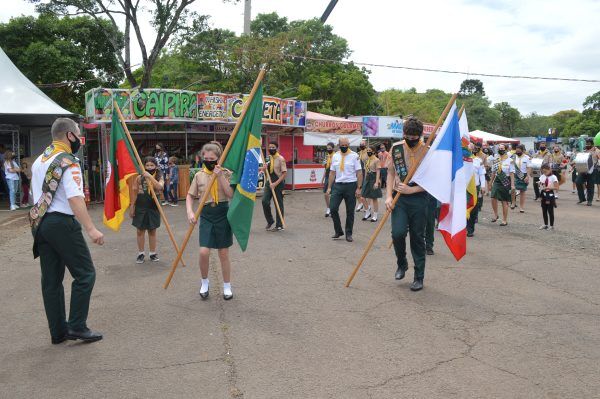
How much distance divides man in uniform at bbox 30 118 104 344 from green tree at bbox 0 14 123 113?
848 inches

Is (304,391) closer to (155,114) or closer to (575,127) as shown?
(155,114)

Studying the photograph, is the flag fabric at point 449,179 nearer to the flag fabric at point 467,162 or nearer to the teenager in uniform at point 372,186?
the flag fabric at point 467,162

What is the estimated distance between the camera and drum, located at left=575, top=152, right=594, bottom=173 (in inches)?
618

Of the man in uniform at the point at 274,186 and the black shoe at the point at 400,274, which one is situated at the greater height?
the man in uniform at the point at 274,186

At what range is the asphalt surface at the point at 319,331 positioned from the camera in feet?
12.0

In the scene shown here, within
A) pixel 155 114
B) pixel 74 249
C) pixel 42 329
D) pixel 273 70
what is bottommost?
pixel 42 329

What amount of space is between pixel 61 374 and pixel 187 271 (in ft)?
10.7

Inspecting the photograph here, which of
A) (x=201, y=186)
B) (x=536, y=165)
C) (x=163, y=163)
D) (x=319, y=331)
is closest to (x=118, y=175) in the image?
(x=201, y=186)

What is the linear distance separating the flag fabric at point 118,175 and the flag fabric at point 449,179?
3943 millimetres

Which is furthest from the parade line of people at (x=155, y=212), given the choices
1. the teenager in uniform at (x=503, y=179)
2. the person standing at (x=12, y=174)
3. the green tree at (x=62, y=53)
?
the green tree at (x=62, y=53)

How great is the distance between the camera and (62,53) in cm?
2538

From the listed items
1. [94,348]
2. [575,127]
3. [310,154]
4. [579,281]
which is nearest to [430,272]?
[579,281]

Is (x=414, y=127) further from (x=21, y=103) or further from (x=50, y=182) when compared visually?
(x=21, y=103)

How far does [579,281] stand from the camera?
665cm
